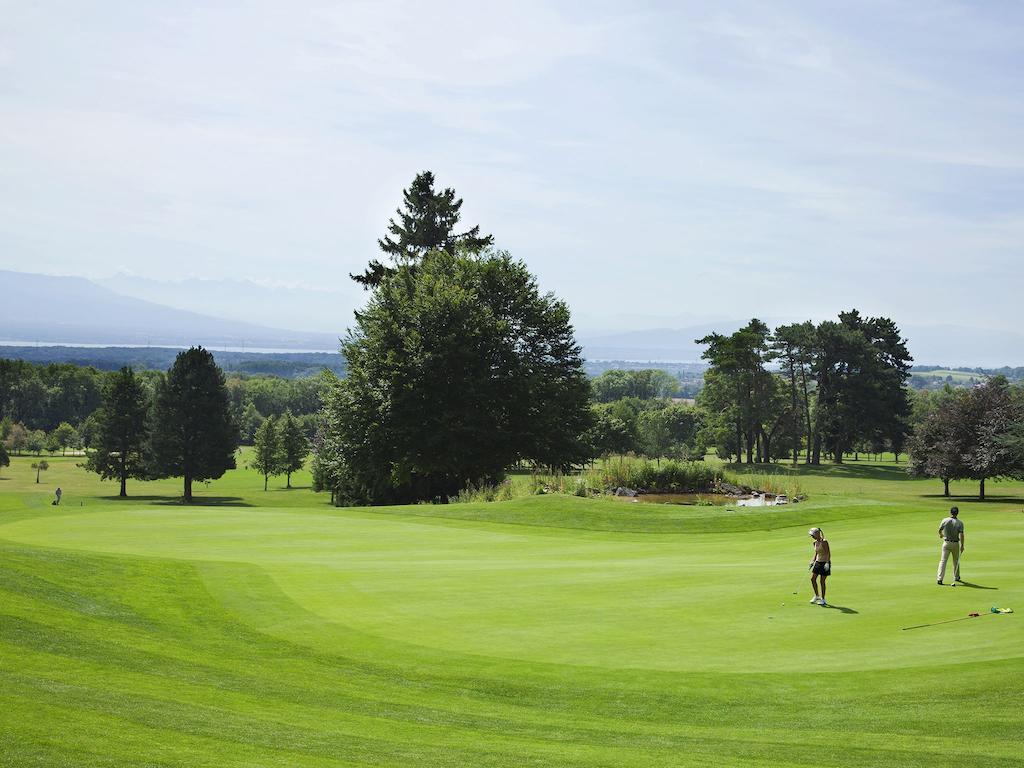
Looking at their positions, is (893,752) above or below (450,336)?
below

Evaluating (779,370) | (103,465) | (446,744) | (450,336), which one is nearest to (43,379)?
(103,465)

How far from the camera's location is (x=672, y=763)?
37.6 feet

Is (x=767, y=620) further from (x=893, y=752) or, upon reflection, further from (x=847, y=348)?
(x=847, y=348)

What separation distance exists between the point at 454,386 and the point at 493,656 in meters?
38.2

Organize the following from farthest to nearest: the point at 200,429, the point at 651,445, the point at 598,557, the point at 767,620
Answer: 1. the point at 651,445
2. the point at 200,429
3. the point at 598,557
4. the point at 767,620

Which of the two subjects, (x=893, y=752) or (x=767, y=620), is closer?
(x=893, y=752)

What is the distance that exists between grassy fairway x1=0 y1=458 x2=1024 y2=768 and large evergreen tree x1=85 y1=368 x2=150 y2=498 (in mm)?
81247

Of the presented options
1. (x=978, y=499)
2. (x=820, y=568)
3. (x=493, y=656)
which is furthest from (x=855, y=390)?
(x=493, y=656)

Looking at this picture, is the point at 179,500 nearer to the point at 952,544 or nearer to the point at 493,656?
the point at 952,544

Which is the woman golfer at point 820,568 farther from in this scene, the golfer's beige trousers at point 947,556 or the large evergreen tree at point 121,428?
the large evergreen tree at point 121,428

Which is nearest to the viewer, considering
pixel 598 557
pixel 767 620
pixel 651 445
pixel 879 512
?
pixel 767 620

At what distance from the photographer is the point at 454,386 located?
53.6 metres

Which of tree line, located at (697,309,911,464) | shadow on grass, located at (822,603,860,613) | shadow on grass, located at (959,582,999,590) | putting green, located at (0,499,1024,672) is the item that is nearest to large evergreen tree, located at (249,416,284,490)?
tree line, located at (697,309,911,464)

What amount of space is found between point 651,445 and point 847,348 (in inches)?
1210
